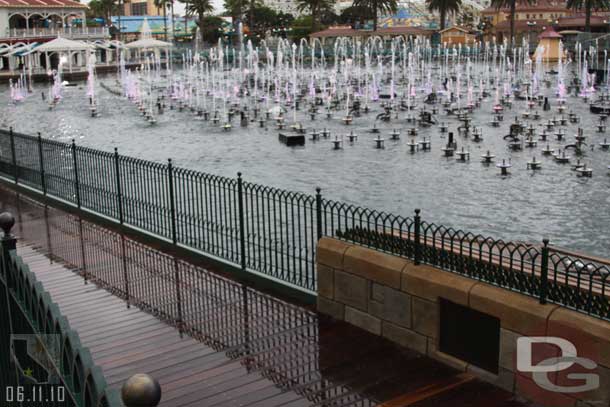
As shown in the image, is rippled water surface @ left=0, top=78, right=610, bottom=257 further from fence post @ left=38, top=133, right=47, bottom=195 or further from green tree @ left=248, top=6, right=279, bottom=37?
green tree @ left=248, top=6, right=279, bottom=37

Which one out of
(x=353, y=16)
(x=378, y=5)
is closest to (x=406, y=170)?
(x=378, y=5)

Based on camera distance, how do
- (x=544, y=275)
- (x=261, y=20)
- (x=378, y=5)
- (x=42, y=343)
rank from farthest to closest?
1. (x=261, y=20)
2. (x=378, y=5)
3. (x=544, y=275)
4. (x=42, y=343)

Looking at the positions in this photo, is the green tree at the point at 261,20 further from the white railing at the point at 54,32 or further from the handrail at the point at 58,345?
the handrail at the point at 58,345

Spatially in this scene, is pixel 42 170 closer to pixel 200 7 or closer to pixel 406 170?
pixel 406 170

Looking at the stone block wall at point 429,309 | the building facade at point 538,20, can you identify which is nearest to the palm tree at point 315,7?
the building facade at point 538,20

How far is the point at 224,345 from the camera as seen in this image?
981 centimetres

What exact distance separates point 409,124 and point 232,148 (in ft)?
34.9

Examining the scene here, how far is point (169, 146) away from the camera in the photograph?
36781 mm

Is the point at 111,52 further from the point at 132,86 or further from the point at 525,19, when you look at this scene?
the point at 525,19

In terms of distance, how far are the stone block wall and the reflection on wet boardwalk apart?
176 mm

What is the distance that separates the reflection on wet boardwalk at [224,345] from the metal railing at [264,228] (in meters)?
0.94

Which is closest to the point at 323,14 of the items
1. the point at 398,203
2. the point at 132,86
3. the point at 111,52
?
the point at 111,52

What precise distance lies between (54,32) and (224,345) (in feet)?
305

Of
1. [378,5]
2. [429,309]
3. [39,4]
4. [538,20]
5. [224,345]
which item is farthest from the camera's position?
[538,20]
